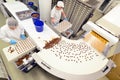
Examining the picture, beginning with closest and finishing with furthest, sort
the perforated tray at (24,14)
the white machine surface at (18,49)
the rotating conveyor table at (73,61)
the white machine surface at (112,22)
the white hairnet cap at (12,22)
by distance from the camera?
the rotating conveyor table at (73,61), the white machine surface at (18,49), the white machine surface at (112,22), the white hairnet cap at (12,22), the perforated tray at (24,14)

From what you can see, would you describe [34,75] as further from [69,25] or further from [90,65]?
[69,25]

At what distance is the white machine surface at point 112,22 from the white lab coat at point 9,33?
821 mm

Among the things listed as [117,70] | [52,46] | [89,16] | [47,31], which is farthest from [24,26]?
[117,70]

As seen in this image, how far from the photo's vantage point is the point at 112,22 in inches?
53.5

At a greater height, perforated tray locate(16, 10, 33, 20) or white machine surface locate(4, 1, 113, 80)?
perforated tray locate(16, 10, 33, 20)

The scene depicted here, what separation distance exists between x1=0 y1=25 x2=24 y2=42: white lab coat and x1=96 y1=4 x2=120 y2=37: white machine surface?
2.69 feet

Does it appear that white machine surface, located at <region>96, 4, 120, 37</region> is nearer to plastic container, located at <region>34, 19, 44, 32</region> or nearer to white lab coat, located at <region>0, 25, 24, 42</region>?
plastic container, located at <region>34, 19, 44, 32</region>

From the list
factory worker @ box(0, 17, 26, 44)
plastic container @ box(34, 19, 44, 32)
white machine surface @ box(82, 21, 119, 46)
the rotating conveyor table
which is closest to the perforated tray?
factory worker @ box(0, 17, 26, 44)

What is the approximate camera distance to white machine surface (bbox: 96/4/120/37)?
1330 millimetres

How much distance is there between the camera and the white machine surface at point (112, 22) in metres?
1.33

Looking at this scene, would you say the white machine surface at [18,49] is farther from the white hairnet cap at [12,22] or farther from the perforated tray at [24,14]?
the perforated tray at [24,14]

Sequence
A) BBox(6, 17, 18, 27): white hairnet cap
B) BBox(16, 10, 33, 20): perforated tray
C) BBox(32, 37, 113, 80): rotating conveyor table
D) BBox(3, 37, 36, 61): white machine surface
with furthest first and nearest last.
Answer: BBox(16, 10, 33, 20): perforated tray → BBox(6, 17, 18, 27): white hairnet cap → BBox(3, 37, 36, 61): white machine surface → BBox(32, 37, 113, 80): rotating conveyor table

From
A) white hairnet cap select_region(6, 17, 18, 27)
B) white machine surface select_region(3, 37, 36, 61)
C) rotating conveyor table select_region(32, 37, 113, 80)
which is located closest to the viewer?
rotating conveyor table select_region(32, 37, 113, 80)

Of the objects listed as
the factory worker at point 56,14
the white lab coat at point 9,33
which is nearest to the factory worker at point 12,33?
the white lab coat at point 9,33
